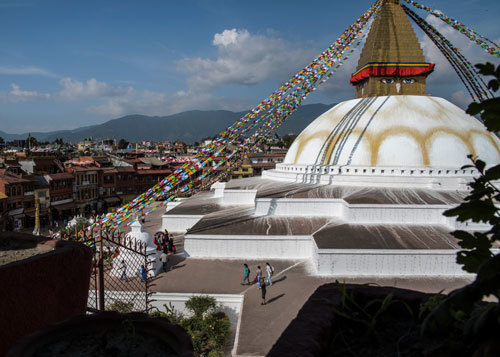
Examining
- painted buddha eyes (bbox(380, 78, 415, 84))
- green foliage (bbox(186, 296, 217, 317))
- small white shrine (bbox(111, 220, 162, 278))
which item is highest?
painted buddha eyes (bbox(380, 78, 415, 84))

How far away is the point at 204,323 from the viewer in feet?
20.5

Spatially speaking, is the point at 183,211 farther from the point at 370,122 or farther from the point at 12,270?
the point at 12,270

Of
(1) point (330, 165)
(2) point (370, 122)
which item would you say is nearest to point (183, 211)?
(1) point (330, 165)

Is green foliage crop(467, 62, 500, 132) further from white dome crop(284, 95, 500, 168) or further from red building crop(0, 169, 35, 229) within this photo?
red building crop(0, 169, 35, 229)

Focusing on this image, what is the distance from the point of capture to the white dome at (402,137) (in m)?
12.3

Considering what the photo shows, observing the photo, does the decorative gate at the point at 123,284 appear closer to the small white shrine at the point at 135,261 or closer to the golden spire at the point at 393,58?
the small white shrine at the point at 135,261

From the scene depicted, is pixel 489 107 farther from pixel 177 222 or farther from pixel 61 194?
pixel 61 194

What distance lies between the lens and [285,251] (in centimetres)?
900

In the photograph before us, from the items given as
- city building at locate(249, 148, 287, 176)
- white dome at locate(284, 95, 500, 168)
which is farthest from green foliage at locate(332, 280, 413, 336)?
city building at locate(249, 148, 287, 176)

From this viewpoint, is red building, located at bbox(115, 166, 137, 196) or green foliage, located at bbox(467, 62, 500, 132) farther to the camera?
red building, located at bbox(115, 166, 137, 196)

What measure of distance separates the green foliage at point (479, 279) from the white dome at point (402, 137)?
11852 mm

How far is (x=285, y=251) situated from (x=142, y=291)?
3802 mm

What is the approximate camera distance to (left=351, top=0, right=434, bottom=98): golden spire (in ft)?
48.5

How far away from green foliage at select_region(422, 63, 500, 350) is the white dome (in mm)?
11852
